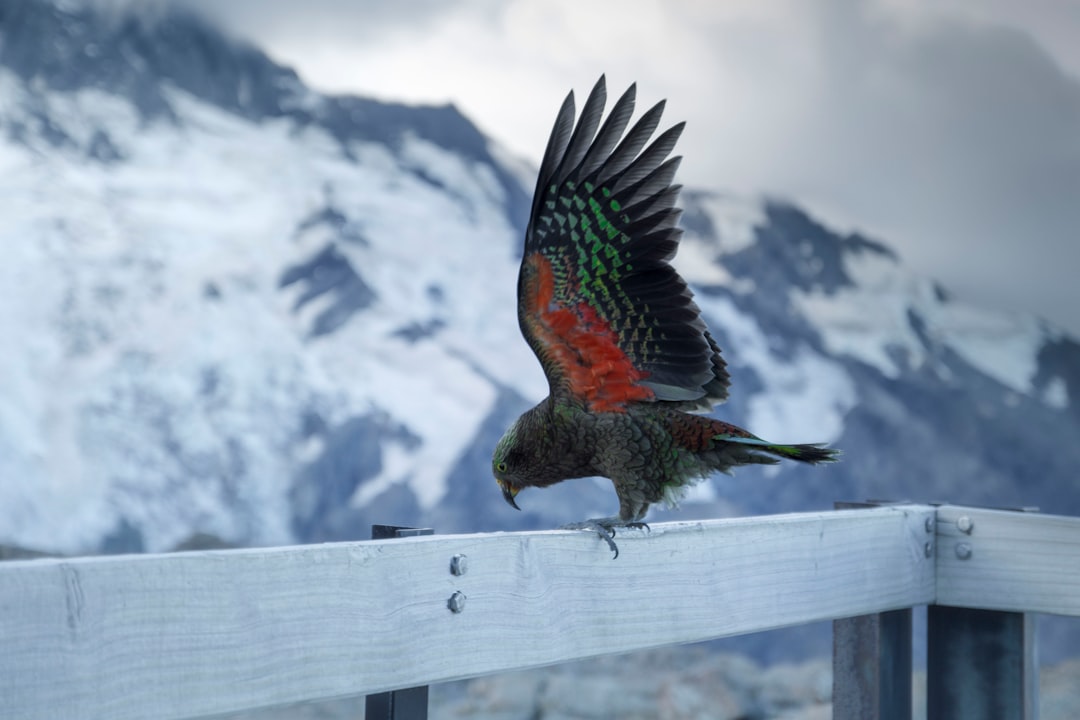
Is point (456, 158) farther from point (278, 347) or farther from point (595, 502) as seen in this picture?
point (595, 502)

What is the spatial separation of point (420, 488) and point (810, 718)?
191 cm

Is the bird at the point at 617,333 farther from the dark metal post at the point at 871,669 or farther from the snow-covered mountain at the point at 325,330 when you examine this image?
the snow-covered mountain at the point at 325,330

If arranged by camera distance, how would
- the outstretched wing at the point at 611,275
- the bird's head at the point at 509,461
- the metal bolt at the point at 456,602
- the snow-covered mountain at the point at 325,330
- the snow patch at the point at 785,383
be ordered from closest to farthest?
the metal bolt at the point at 456,602 → the outstretched wing at the point at 611,275 → the bird's head at the point at 509,461 → the snow-covered mountain at the point at 325,330 → the snow patch at the point at 785,383

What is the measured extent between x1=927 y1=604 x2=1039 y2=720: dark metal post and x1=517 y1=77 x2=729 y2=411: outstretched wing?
1.70ft

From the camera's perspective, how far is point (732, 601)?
4.19ft

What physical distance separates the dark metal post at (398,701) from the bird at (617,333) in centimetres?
32

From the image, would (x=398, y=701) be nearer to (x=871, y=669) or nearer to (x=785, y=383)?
(x=871, y=669)

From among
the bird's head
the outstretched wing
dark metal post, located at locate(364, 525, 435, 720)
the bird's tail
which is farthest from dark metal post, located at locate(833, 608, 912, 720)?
dark metal post, located at locate(364, 525, 435, 720)

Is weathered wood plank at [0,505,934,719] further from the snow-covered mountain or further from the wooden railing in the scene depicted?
the snow-covered mountain

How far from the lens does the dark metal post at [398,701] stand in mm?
946

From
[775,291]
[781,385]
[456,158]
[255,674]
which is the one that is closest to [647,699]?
[781,385]

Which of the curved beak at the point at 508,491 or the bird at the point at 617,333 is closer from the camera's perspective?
the bird at the point at 617,333

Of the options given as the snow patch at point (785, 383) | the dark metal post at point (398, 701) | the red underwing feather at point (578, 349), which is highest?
the snow patch at point (785, 383)

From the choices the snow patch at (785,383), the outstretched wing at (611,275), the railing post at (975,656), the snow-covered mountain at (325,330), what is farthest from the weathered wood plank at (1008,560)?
the snow patch at (785,383)
